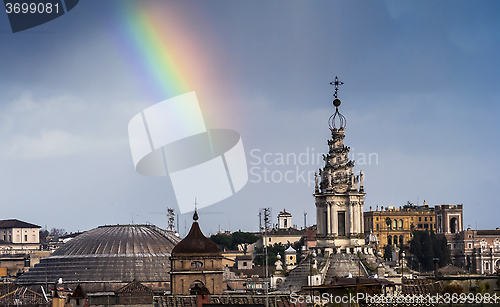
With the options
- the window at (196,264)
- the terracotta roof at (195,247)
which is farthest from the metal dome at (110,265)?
the window at (196,264)

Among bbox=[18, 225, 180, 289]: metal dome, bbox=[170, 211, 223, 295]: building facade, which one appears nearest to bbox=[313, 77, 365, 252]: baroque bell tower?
bbox=[170, 211, 223, 295]: building facade

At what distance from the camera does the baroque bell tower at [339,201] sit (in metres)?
110

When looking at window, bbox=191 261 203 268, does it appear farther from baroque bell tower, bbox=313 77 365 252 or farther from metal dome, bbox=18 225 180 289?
metal dome, bbox=18 225 180 289

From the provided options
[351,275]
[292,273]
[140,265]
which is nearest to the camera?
[351,275]

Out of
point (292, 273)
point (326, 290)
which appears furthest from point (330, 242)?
point (326, 290)

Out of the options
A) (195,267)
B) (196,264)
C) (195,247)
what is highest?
(195,247)

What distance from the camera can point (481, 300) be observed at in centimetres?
7406

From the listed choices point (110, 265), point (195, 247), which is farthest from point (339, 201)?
point (110, 265)

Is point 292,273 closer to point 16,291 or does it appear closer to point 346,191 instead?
point 346,191

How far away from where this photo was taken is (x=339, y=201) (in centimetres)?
11094

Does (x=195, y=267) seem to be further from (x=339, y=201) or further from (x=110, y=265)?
(x=110, y=265)

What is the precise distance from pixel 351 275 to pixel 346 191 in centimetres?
1205

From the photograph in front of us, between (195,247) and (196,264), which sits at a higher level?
(195,247)

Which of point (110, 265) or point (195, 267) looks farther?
point (110, 265)
